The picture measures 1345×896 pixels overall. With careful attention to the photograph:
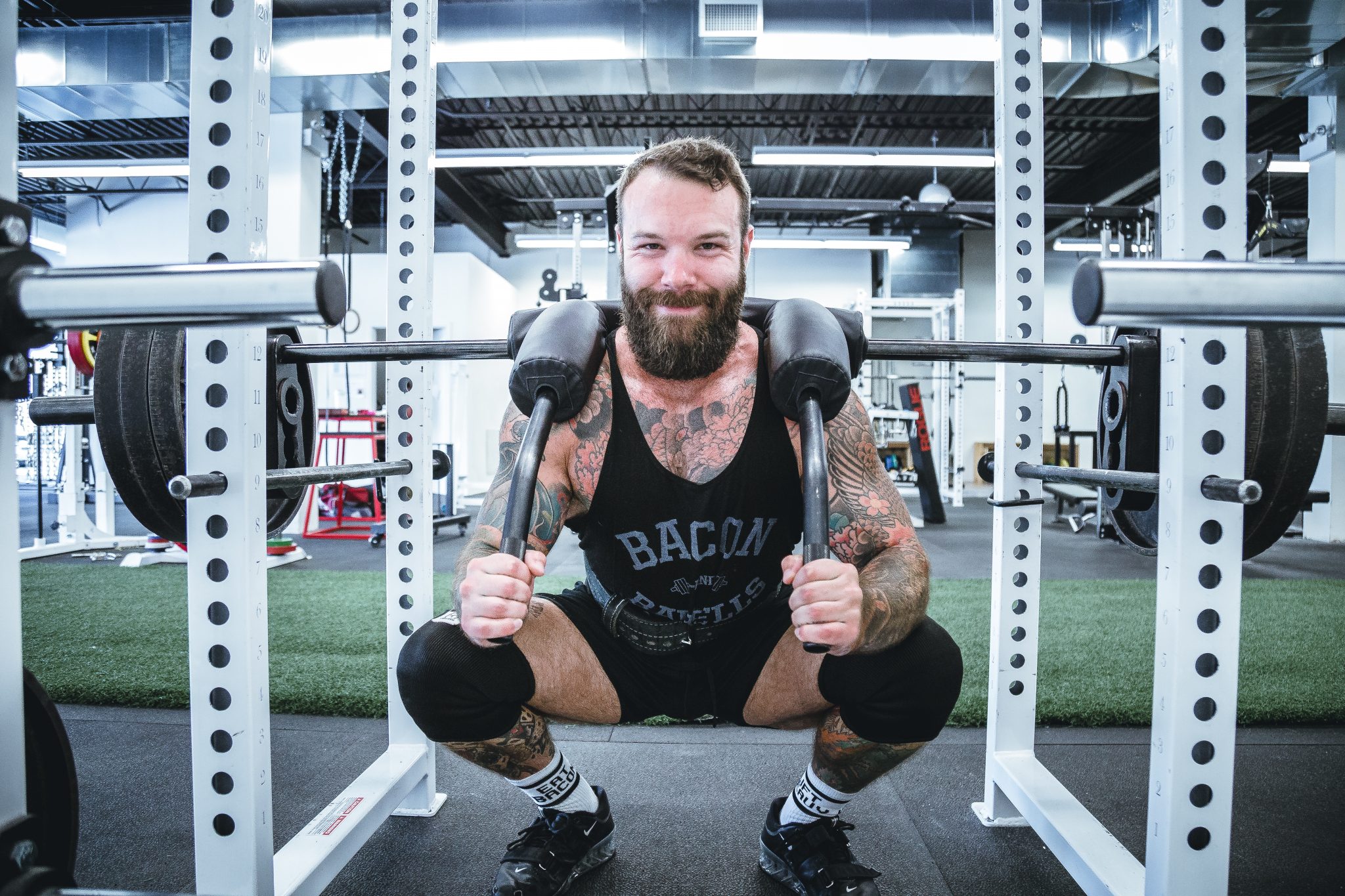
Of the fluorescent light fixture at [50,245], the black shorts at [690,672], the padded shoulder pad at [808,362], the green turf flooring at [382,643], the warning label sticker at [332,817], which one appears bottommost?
the green turf flooring at [382,643]

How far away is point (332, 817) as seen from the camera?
1.28 m

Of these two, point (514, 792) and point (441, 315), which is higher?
point (441, 315)

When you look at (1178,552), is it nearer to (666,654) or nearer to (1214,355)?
(1214,355)

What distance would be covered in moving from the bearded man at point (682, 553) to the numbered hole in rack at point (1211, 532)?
1.32 feet

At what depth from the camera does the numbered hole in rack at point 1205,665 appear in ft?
2.78

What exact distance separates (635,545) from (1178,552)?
0.78 m

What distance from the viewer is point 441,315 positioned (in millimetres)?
8617

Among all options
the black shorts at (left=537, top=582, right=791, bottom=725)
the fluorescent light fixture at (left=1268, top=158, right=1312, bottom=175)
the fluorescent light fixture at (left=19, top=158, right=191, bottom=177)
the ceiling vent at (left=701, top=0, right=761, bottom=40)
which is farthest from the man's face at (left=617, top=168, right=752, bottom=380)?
the fluorescent light fixture at (left=1268, top=158, right=1312, bottom=175)

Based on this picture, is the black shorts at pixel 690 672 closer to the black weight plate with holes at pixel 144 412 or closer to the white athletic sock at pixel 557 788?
the white athletic sock at pixel 557 788

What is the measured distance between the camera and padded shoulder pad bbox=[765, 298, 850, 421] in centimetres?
102

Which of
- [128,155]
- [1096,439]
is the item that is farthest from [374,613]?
[128,155]

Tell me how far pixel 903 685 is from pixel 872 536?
9.6 inches

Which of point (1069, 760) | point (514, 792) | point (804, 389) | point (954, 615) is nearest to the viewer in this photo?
point (804, 389)

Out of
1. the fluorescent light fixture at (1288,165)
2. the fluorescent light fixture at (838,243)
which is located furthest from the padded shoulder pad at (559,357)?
the fluorescent light fixture at (838,243)
